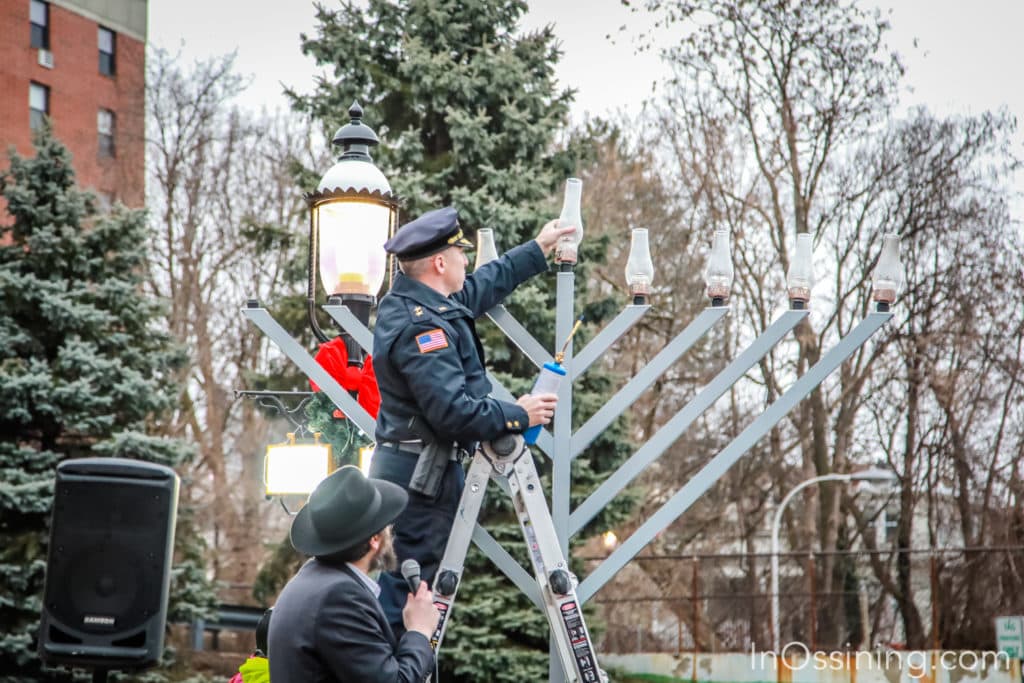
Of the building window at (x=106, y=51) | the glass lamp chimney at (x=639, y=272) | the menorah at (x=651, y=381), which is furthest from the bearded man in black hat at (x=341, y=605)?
the building window at (x=106, y=51)

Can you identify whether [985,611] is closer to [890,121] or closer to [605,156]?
[890,121]

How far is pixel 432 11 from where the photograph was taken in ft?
44.4

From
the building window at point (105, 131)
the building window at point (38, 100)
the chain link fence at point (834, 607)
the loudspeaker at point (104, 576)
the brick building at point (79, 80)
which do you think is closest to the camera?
the loudspeaker at point (104, 576)

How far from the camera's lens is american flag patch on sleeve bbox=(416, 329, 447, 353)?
12.6 ft

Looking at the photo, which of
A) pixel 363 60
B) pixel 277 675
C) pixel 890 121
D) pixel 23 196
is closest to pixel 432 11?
pixel 363 60

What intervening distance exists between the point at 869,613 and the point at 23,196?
11.7 meters

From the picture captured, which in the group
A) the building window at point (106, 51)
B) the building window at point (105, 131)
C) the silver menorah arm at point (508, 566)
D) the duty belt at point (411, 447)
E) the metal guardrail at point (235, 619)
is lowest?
the metal guardrail at point (235, 619)

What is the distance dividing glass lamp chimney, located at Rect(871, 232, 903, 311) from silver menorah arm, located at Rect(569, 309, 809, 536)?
0.91 feet

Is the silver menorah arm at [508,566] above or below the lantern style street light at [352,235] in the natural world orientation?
below

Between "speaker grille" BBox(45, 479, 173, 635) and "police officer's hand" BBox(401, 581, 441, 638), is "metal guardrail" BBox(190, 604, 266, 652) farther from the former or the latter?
"police officer's hand" BBox(401, 581, 441, 638)

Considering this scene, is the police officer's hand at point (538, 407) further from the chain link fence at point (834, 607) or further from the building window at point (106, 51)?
the building window at point (106, 51)

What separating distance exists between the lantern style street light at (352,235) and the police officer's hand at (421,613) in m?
2.25

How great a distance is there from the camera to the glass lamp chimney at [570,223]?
450cm
